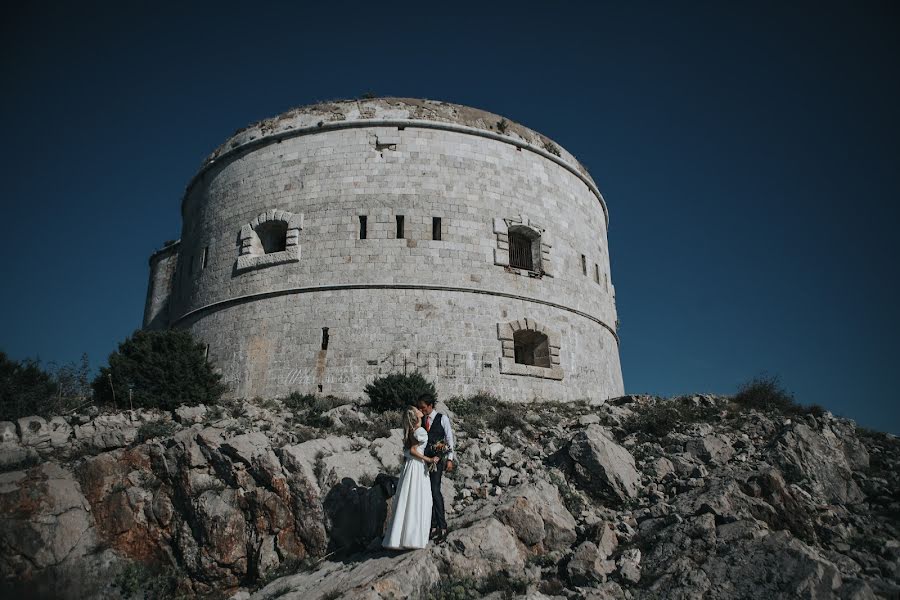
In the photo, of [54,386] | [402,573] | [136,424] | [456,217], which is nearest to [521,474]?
[402,573]

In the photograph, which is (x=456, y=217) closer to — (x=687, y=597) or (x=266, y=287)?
(x=266, y=287)

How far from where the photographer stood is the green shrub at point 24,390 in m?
9.95

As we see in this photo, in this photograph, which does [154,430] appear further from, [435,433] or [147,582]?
[435,433]

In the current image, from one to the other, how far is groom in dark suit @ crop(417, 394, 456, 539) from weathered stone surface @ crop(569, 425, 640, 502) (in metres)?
2.39

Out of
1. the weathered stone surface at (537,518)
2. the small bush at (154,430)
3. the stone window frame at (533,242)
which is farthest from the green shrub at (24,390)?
the stone window frame at (533,242)

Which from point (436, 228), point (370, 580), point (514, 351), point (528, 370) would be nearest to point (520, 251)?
point (436, 228)

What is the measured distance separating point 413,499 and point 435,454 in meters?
0.55

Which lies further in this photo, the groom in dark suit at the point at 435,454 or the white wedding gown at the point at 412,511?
the groom in dark suit at the point at 435,454

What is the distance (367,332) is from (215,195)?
6553mm

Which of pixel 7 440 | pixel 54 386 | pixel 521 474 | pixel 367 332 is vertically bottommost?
pixel 521 474

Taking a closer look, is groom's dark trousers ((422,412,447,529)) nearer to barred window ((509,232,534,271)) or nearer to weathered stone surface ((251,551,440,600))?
weathered stone surface ((251,551,440,600))

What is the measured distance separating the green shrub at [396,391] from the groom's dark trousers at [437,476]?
448cm

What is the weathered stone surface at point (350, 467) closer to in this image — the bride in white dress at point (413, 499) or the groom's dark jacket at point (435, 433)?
the bride in white dress at point (413, 499)

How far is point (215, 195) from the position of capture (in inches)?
627
